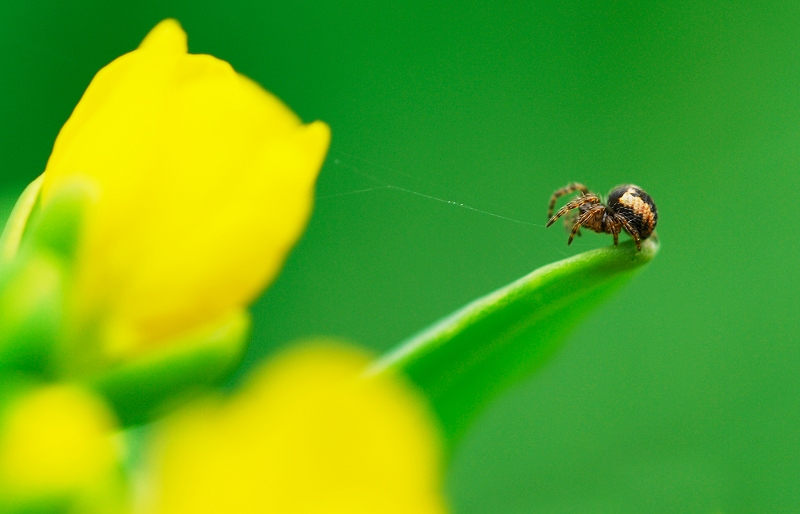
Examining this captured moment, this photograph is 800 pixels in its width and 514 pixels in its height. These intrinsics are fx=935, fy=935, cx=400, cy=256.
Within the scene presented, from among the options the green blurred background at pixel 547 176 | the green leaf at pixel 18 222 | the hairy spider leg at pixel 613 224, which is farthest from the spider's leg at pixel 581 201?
the green blurred background at pixel 547 176

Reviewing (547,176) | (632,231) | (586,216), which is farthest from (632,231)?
(547,176)

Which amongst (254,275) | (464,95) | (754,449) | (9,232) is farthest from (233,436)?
(464,95)

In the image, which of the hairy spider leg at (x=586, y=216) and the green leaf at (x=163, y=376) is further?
the hairy spider leg at (x=586, y=216)

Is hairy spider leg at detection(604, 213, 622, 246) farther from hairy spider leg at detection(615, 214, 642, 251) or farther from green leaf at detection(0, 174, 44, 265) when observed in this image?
green leaf at detection(0, 174, 44, 265)

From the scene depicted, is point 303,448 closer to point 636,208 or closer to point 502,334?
point 502,334

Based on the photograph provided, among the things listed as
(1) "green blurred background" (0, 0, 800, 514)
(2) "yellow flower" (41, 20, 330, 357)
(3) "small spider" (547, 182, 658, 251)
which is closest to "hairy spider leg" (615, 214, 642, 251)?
(3) "small spider" (547, 182, 658, 251)

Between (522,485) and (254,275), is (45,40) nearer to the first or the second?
(522,485)

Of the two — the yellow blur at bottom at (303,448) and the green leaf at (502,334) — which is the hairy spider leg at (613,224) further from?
the yellow blur at bottom at (303,448)

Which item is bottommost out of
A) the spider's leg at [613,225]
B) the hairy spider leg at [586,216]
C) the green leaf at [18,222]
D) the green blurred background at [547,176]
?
the green blurred background at [547,176]
